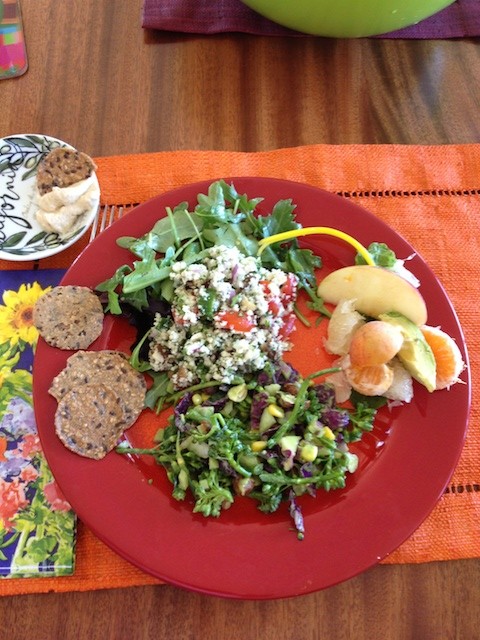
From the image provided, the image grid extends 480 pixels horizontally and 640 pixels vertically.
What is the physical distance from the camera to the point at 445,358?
1423 millimetres

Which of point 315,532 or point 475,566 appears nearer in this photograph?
point 315,532

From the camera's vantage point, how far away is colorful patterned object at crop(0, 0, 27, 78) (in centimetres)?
215

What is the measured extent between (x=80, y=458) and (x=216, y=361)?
415 millimetres

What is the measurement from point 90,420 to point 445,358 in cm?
91

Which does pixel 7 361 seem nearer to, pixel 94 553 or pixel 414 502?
pixel 94 553

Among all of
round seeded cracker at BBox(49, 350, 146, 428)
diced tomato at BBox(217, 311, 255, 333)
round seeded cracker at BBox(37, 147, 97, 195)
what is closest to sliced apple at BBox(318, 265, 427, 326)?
diced tomato at BBox(217, 311, 255, 333)

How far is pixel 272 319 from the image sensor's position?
4.94ft

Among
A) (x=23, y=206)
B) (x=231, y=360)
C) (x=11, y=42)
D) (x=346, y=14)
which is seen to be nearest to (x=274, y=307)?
(x=231, y=360)

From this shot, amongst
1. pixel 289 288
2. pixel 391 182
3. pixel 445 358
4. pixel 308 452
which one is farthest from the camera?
pixel 391 182

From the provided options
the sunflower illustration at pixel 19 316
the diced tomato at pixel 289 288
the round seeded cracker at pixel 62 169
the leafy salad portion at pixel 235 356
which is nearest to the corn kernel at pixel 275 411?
the leafy salad portion at pixel 235 356

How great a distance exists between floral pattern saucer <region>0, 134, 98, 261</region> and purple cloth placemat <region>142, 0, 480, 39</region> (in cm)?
74

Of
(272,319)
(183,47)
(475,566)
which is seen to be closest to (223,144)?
(183,47)

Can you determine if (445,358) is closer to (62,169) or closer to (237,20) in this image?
(62,169)

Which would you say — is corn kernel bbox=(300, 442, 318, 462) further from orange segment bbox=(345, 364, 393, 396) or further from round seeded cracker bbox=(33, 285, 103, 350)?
round seeded cracker bbox=(33, 285, 103, 350)
